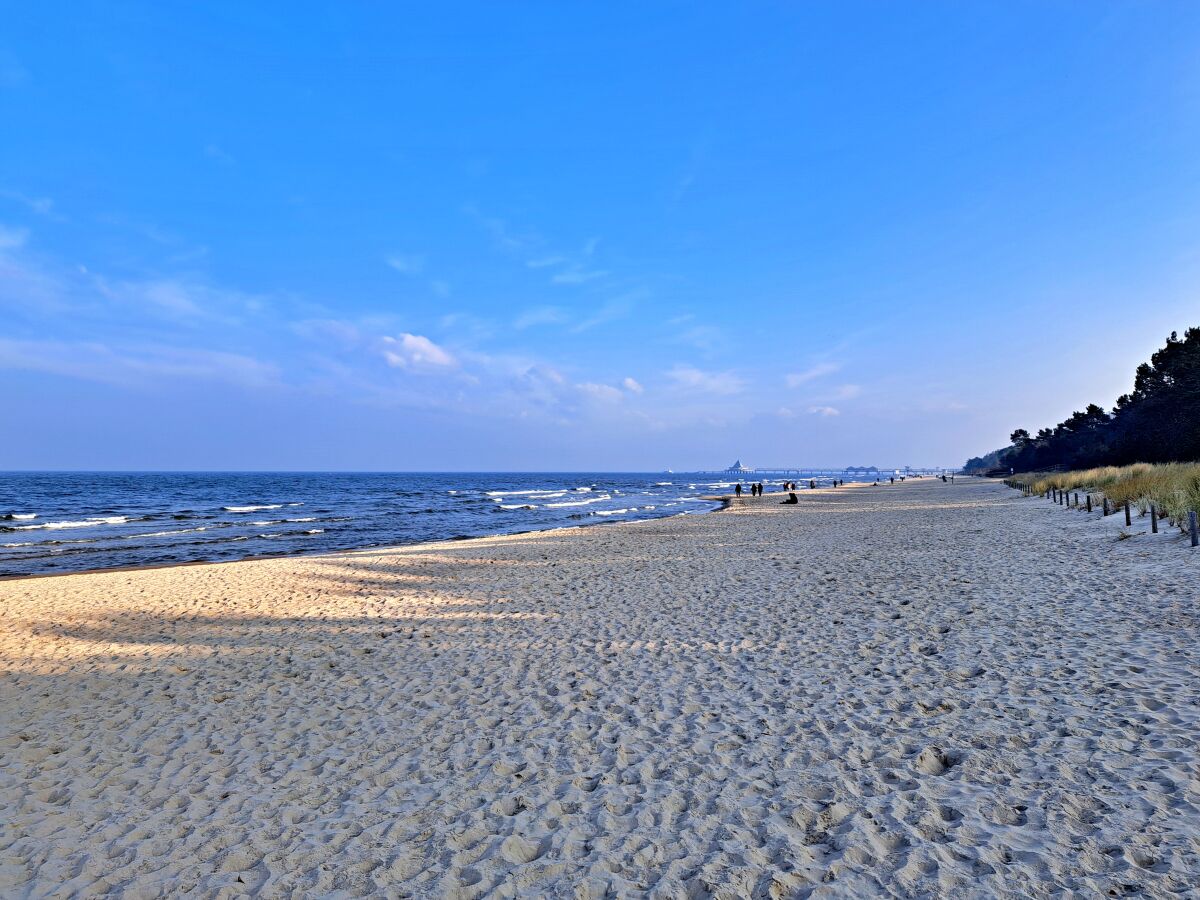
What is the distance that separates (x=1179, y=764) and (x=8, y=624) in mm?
17633

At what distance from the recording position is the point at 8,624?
11.8 m

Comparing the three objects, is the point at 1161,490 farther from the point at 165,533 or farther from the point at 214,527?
the point at 214,527

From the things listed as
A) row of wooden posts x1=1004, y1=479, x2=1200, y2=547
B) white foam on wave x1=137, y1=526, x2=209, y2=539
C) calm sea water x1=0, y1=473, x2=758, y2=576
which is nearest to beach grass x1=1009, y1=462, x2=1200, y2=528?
row of wooden posts x1=1004, y1=479, x2=1200, y2=547

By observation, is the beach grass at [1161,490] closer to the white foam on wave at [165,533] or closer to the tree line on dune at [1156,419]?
the tree line on dune at [1156,419]

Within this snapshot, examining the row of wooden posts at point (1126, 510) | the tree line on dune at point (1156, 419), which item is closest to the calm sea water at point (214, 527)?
the row of wooden posts at point (1126, 510)

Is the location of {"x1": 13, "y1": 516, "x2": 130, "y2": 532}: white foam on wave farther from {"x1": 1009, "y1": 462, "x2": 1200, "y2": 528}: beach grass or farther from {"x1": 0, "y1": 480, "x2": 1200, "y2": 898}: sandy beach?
{"x1": 1009, "y1": 462, "x2": 1200, "y2": 528}: beach grass

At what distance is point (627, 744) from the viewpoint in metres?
5.74

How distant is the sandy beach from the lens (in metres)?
3.93

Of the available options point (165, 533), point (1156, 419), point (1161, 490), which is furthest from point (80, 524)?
point (1156, 419)

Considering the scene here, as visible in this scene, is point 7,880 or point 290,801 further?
point 290,801

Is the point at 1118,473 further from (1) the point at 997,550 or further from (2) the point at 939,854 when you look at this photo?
(2) the point at 939,854

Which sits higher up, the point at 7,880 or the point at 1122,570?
the point at 1122,570

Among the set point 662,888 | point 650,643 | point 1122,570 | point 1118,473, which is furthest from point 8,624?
point 1118,473

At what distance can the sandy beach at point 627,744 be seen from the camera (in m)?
3.93
